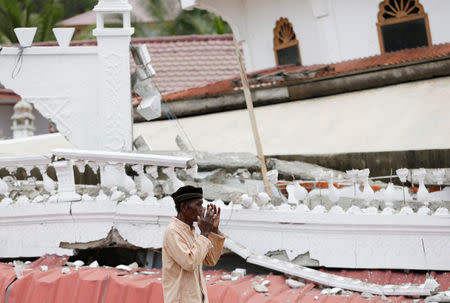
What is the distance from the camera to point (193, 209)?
316 cm

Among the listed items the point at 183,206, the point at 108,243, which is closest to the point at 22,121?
the point at 108,243

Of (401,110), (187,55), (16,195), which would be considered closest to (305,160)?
(401,110)

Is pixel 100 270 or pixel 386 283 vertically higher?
pixel 100 270

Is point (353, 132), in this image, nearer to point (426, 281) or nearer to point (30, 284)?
point (426, 281)

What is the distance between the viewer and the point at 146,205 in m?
4.68

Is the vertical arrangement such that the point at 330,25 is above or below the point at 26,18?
below

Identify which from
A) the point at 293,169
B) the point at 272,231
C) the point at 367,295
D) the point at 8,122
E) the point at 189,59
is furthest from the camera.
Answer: the point at 8,122

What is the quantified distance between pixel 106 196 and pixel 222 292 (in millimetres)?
1536

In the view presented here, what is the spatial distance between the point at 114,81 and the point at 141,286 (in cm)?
254

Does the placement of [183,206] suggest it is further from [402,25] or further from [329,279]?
[402,25]

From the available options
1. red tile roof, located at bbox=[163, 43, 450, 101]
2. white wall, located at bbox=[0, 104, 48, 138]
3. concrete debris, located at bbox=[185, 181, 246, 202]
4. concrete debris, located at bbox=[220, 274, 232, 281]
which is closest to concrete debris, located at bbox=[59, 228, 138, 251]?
concrete debris, located at bbox=[185, 181, 246, 202]

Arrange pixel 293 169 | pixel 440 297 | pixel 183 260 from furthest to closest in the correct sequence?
pixel 293 169, pixel 440 297, pixel 183 260

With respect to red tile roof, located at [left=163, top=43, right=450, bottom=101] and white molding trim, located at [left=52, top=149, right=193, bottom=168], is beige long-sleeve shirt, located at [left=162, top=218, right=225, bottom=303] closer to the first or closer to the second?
white molding trim, located at [left=52, top=149, right=193, bottom=168]

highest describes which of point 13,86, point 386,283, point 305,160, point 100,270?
point 13,86
